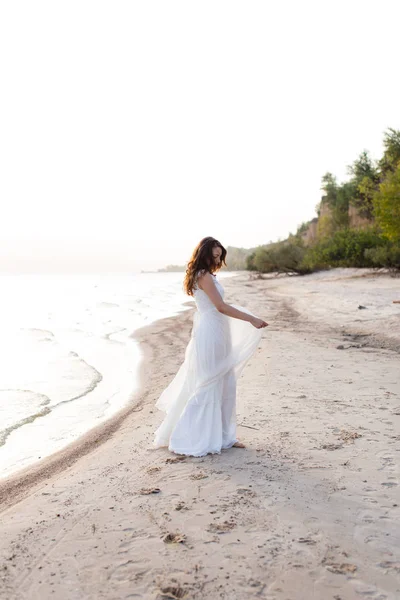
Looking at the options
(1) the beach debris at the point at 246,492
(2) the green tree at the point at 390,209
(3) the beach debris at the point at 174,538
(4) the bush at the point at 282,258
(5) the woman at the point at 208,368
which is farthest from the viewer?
(4) the bush at the point at 282,258

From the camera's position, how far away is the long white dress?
16.9 ft

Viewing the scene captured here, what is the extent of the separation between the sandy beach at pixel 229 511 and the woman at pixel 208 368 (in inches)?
8.1

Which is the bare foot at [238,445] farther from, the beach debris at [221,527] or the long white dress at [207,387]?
the beach debris at [221,527]

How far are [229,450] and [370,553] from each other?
2079 mm

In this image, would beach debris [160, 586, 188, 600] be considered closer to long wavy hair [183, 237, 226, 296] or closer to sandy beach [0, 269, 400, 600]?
sandy beach [0, 269, 400, 600]

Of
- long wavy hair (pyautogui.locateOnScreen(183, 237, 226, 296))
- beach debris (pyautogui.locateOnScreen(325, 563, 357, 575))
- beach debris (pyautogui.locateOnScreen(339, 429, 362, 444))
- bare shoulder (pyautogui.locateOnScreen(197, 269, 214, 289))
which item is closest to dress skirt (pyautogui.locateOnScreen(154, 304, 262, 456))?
bare shoulder (pyautogui.locateOnScreen(197, 269, 214, 289))

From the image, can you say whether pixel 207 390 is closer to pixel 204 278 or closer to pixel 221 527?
pixel 204 278

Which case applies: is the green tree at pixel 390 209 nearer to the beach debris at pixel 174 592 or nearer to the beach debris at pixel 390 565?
the beach debris at pixel 390 565

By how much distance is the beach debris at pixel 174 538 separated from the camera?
3.51 metres

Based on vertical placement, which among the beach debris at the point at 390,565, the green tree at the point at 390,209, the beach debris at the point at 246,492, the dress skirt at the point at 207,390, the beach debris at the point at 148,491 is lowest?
the beach debris at the point at 390,565

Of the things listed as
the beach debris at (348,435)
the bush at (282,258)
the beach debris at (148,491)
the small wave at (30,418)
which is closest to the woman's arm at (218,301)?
the beach debris at (348,435)

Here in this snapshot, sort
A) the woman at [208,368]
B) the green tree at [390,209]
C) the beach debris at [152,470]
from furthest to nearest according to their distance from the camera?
the green tree at [390,209], the woman at [208,368], the beach debris at [152,470]

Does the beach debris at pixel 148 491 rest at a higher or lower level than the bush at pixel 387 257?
lower

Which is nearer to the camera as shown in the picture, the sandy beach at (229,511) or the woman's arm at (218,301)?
the sandy beach at (229,511)
